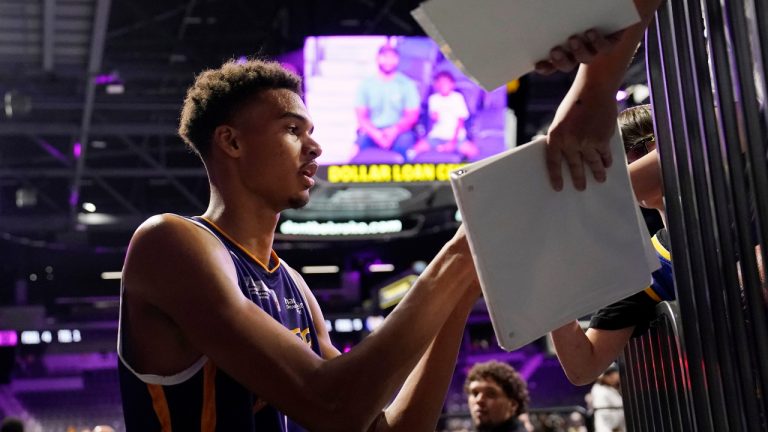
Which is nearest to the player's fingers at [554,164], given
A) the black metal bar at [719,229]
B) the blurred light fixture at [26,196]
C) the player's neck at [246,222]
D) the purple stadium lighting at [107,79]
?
the black metal bar at [719,229]

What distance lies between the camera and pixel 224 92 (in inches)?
90.1

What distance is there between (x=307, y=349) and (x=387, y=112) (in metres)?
10.3

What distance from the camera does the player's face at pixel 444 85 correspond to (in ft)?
39.7

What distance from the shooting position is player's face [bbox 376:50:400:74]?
449 inches

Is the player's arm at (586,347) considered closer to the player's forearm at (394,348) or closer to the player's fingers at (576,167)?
the player's forearm at (394,348)

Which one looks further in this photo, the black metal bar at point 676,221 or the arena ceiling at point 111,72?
the arena ceiling at point 111,72

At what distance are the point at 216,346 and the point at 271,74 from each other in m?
0.76

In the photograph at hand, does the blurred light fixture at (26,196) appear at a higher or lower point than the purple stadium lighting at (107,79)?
lower

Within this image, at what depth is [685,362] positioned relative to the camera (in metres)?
1.68

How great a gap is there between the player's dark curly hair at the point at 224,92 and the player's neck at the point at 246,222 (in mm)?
174

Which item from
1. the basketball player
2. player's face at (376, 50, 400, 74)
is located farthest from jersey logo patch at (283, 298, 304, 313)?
player's face at (376, 50, 400, 74)

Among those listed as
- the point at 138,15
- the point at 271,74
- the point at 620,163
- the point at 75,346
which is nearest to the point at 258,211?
the point at 271,74

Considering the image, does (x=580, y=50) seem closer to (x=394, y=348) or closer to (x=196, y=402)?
(x=394, y=348)

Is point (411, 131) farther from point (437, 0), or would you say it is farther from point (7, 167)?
point (437, 0)
